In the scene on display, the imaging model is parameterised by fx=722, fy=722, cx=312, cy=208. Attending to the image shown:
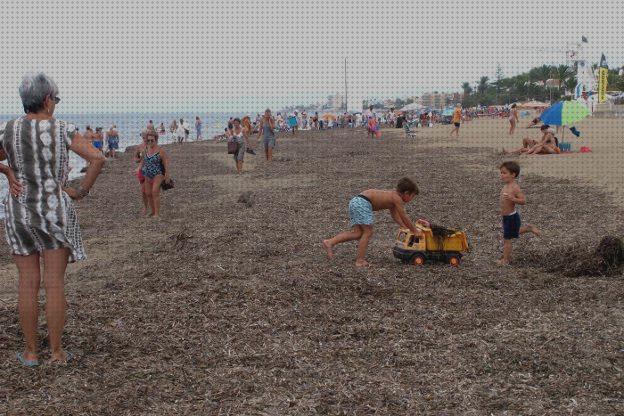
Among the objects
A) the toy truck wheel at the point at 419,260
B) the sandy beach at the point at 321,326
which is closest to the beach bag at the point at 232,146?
the sandy beach at the point at 321,326

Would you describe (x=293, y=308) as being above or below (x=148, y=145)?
below

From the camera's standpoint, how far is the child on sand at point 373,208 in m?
7.54

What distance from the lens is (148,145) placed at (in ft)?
39.4

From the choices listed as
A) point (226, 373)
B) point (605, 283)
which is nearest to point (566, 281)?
point (605, 283)

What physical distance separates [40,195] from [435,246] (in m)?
4.31

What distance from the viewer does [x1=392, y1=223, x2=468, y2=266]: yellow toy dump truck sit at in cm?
754

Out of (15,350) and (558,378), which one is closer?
(558,378)

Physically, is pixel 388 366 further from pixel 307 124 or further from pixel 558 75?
pixel 558 75

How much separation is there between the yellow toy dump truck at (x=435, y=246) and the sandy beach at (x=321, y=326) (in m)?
0.16

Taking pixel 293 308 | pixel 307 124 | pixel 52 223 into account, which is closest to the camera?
pixel 52 223

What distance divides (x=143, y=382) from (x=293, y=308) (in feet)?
5.85

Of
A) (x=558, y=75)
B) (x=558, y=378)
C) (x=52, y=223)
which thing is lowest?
(x=558, y=378)

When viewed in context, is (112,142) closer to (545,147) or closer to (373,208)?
(545,147)

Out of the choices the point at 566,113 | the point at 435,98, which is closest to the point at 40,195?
the point at 566,113
